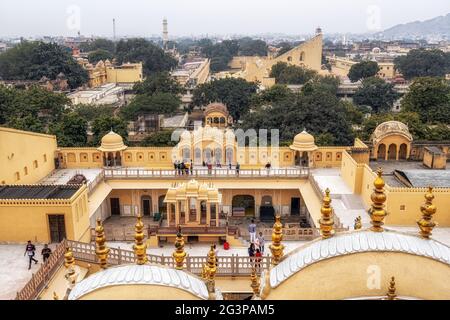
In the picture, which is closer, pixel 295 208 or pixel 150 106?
pixel 295 208

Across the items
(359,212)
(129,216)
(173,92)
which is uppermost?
(173,92)

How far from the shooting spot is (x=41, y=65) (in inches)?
2675

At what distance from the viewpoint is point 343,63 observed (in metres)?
101

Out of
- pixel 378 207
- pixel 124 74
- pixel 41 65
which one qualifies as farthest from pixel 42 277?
pixel 124 74

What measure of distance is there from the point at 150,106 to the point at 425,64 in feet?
196

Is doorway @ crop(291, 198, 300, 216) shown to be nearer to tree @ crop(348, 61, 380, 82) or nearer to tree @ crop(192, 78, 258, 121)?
tree @ crop(192, 78, 258, 121)

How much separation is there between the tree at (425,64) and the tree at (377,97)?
26747 mm

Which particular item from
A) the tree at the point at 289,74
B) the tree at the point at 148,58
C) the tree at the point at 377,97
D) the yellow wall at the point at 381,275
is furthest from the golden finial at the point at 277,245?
the tree at the point at 148,58

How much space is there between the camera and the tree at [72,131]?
35219 millimetres

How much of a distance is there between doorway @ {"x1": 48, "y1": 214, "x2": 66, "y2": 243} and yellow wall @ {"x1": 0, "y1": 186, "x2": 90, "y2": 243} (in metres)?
A: 0.16

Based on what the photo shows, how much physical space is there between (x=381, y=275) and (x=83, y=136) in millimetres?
32745

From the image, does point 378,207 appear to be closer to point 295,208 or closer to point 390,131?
point 390,131
